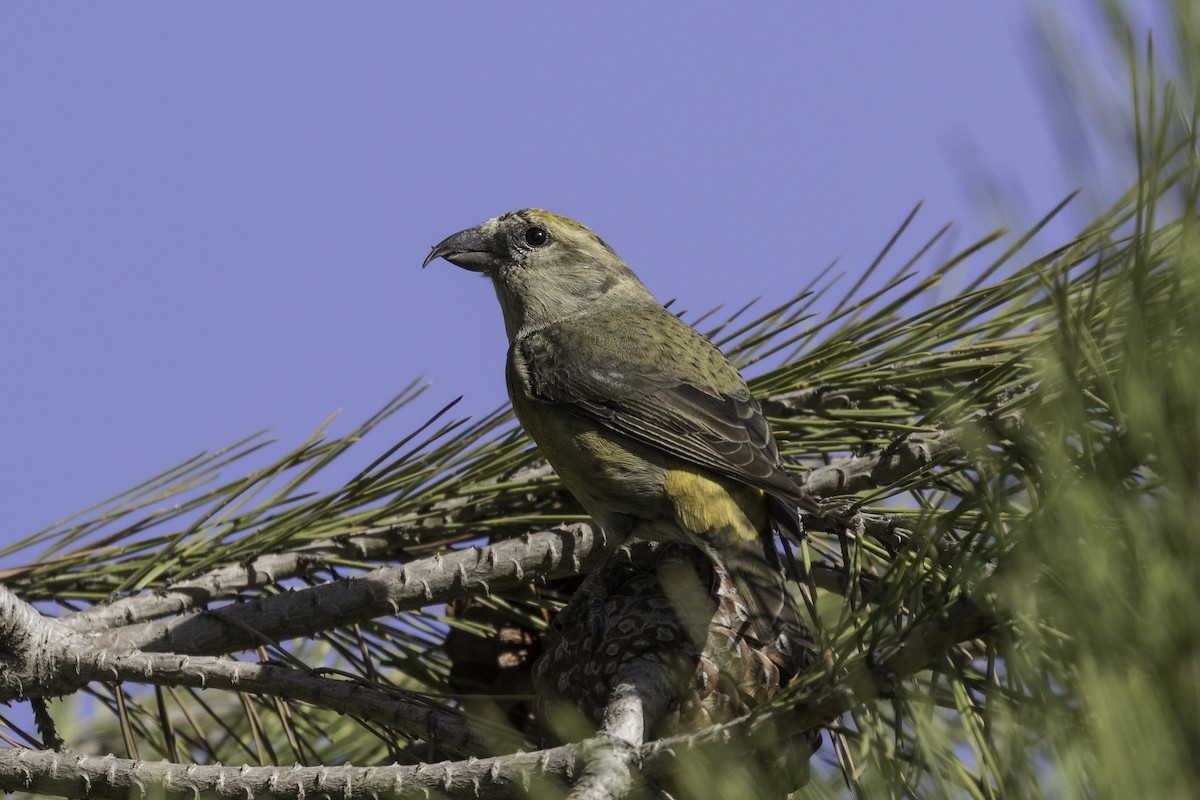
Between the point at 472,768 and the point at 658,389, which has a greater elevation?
the point at 658,389

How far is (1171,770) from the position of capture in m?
1.23

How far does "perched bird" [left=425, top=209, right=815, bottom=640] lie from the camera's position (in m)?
3.38

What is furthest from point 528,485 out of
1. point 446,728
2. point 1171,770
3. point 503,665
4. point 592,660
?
point 1171,770

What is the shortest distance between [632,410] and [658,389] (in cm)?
13

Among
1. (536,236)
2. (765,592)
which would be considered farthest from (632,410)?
(536,236)

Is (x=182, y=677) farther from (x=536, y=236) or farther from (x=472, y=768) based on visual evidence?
(x=536, y=236)

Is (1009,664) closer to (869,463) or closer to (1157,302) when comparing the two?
(1157,302)

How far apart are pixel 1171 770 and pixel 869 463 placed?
71.1 inches

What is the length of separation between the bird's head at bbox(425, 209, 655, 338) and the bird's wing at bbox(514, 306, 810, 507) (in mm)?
307

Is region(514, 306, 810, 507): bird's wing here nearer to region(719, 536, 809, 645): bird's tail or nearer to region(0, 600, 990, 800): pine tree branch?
region(719, 536, 809, 645): bird's tail

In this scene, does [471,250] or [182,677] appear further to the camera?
[471,250]

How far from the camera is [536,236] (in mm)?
5297

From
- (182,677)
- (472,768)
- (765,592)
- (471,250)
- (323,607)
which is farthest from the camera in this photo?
(471,250)

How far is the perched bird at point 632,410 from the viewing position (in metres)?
3.38
